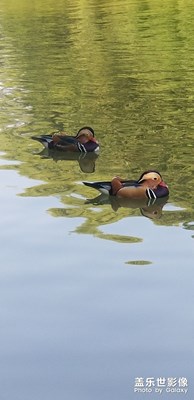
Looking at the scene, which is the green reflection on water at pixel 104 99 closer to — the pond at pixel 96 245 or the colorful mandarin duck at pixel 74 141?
the pond at pixel 96 245

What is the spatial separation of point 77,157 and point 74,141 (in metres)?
0.40

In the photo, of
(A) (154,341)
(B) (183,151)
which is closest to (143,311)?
(A) (154,341)

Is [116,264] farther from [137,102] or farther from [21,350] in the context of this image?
[137,102]

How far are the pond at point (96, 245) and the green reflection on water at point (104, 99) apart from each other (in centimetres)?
6

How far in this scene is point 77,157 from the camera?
23.1m

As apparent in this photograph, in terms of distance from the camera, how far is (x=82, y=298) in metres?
13.5

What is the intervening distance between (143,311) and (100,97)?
60.3 feet

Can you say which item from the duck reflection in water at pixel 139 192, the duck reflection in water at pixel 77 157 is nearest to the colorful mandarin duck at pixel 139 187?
the duck reflection in water at pixel 139 192

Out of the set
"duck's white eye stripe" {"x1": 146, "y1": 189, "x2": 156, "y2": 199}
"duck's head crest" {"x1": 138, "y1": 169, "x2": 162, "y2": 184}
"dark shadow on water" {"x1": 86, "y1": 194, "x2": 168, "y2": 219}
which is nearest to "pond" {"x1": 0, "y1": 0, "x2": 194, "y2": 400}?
"dark shadow on water" {"x1": 86, "y1": 194, "x2": 168, "y2": 219}

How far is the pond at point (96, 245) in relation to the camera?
37.4ft

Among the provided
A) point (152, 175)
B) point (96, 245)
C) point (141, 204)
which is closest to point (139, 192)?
point (141, 204)

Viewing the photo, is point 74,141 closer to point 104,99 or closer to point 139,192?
point 139,192

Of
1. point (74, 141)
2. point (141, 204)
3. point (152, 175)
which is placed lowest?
point (141, 204)

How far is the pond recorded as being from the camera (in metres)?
11.4
